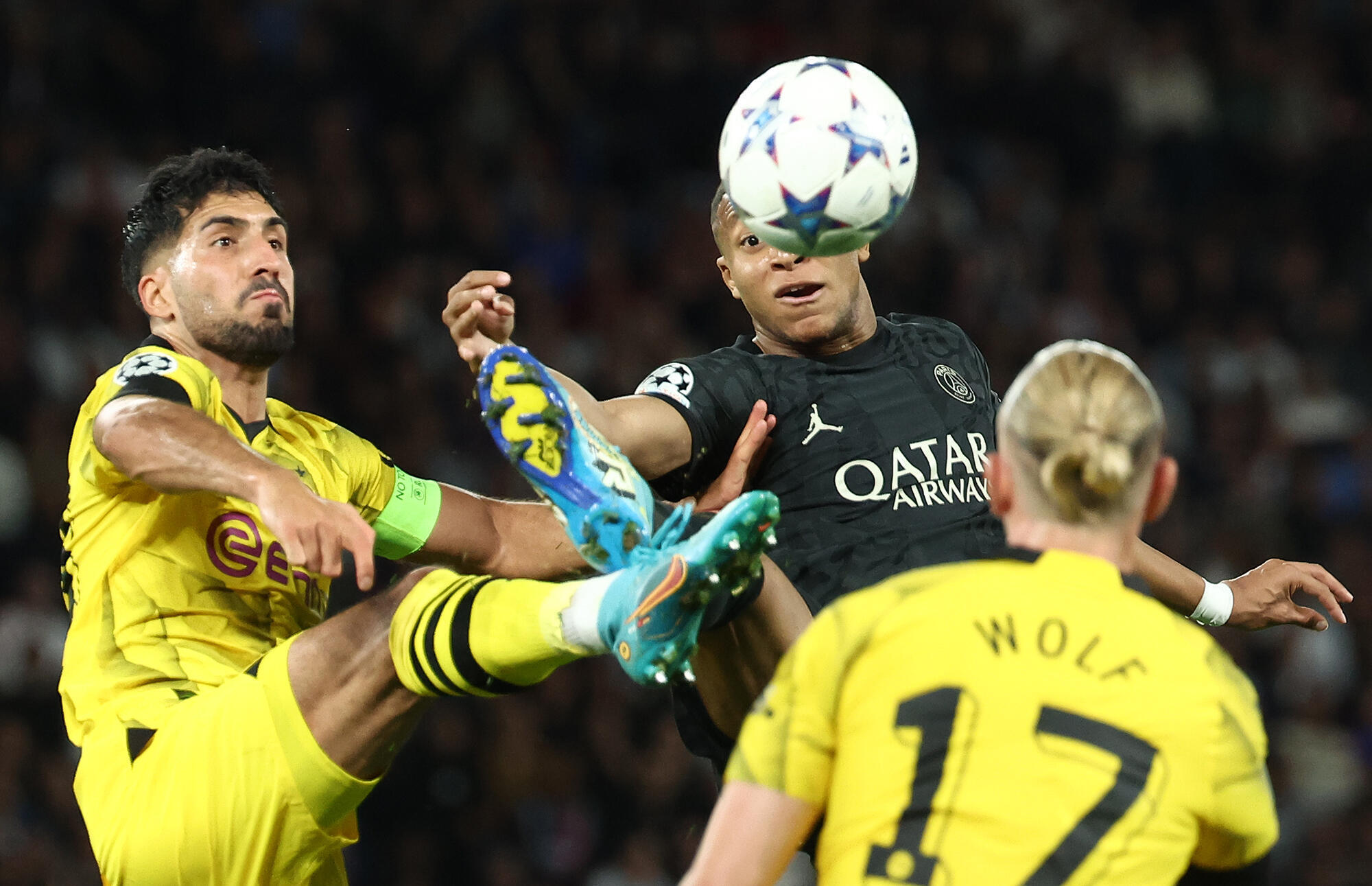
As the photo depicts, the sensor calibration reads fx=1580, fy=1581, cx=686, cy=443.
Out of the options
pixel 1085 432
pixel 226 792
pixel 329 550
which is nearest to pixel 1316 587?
pixel 1085 432

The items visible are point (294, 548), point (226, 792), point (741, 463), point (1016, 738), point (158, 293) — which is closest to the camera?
point (1016, 738)

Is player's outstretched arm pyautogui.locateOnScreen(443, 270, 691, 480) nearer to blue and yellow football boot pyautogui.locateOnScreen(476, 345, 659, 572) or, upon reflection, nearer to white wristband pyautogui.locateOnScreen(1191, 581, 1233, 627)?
blue and yellow football boot pyautogui.locateOnScreen(476, 345, 659, 572)

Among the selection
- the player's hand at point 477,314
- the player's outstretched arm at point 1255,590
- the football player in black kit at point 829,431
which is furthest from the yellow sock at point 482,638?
the player's outstretched arm at point 1255,590

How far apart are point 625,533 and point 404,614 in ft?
1.85

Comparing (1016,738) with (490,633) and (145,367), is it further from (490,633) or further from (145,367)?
(145,367)

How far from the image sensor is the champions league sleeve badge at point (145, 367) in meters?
4.12

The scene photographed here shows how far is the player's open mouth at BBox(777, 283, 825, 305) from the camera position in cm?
480

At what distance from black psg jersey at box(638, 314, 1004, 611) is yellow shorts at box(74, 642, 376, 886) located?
1.33 metres

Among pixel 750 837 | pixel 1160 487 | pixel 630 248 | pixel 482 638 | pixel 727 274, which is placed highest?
pixel 630 248

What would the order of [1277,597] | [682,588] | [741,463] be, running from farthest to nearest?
[1277,597]
[741,463]
[682,588]

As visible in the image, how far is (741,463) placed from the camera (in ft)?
14.9

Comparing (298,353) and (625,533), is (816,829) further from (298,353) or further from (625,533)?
(298,353)

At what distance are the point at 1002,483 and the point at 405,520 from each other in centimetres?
249

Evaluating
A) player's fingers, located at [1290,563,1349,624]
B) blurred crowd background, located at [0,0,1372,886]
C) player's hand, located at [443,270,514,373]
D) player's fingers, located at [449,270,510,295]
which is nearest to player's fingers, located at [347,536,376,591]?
player's hand, located at [443,270,514,373]
